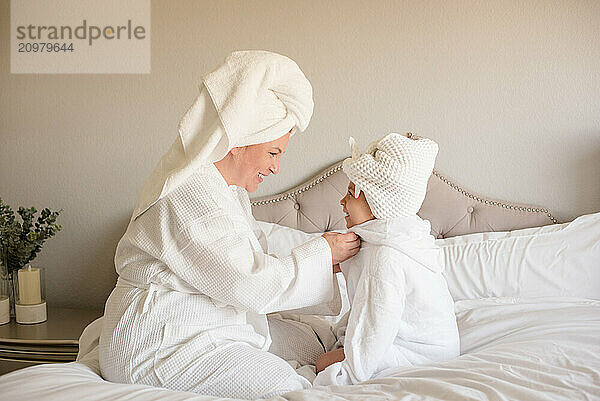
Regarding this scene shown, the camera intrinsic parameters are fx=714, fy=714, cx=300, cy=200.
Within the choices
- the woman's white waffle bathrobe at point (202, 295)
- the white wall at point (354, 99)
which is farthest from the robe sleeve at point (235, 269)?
the white wall at point (354, 99)

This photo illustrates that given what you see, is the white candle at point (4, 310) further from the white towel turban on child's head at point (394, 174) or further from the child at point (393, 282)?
the white towel turban on child's head at point (394, 174)

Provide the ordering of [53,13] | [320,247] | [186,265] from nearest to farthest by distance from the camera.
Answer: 1. [186,265]
2. [320,247]
3. [53,13]

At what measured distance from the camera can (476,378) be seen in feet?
5.14

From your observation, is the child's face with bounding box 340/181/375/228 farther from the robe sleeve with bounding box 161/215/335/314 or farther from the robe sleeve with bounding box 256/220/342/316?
the robe sleeve with bounding box 256/220/342/316

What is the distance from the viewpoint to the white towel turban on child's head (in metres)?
1.86

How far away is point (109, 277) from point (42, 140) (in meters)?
0.69

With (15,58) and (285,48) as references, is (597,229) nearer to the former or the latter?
(285,48)

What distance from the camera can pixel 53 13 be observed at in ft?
10.4

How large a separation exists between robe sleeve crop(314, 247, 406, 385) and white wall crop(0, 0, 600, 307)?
1.30m

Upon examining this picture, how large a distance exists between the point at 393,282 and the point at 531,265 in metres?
0.96

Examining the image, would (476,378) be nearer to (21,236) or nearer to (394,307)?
(394,307)

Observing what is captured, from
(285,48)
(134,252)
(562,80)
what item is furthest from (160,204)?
(562,80)

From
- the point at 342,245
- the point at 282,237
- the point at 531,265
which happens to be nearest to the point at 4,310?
the point at 282,237

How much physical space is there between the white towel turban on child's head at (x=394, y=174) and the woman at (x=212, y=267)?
0.46ft
